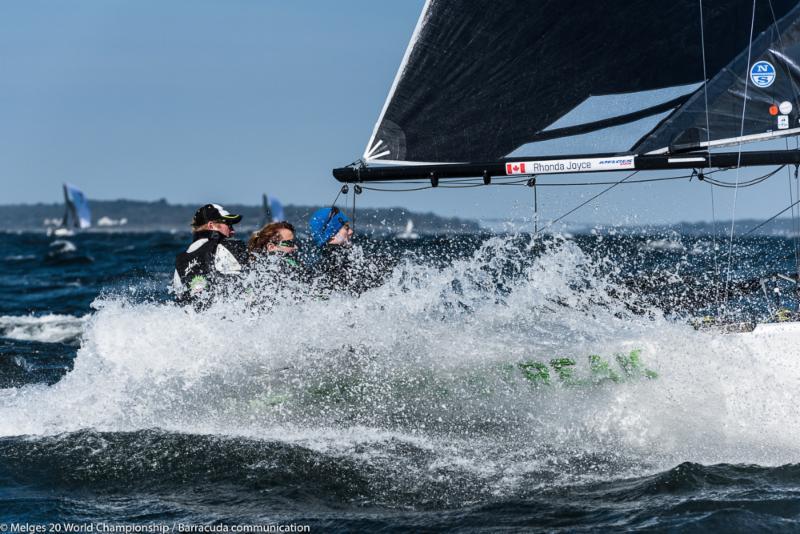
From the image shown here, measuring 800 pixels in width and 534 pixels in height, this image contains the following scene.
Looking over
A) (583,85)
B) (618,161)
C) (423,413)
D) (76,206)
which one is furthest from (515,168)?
(76,206)

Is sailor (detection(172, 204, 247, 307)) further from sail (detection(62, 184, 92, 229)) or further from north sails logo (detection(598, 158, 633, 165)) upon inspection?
sail (detection(62, 184, 92, 229))

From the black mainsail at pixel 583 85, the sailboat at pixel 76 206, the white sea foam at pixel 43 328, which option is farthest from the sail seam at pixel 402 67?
the sailboat at pixel 76 206

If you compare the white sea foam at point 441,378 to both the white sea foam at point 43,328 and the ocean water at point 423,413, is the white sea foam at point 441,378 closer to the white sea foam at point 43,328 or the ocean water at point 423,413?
the ocean water at point 423,413

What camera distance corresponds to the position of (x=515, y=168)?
709 centimetres

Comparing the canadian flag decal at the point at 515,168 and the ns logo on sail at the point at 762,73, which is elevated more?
the ns logo on sail at the point at 762,73

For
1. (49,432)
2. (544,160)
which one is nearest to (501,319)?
(544,160)

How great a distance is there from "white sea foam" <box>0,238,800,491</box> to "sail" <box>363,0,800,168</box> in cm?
126

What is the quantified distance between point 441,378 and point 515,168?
1.87 m

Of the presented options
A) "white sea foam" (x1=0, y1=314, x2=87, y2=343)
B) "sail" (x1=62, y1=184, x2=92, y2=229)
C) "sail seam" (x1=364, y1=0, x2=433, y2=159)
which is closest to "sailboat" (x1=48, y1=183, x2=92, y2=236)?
"sail" (x1=62, y1=184, x2=92, y2=229)

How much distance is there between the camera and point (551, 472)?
5.11 meters

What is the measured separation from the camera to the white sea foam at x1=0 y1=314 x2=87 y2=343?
11203 mm

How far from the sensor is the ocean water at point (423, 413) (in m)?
4.68

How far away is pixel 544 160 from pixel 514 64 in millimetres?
789

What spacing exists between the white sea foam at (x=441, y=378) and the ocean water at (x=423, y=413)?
0.04 feet
